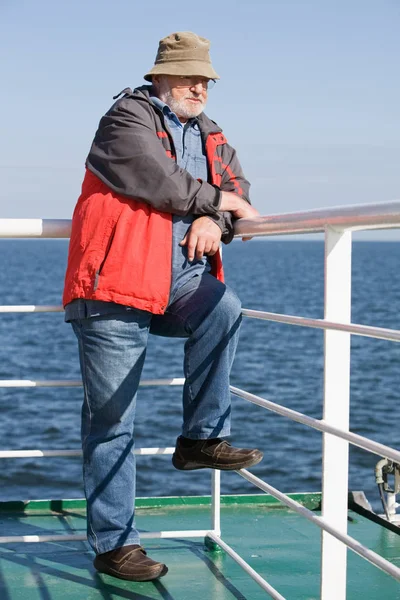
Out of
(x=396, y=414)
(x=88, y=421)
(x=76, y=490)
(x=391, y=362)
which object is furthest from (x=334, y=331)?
(x=391, y=362)

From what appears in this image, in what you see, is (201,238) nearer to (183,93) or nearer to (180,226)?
(180,226)

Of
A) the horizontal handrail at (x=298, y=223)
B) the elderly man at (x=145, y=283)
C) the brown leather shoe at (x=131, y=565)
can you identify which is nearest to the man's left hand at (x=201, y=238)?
the elderly man at (x=145, y=283)

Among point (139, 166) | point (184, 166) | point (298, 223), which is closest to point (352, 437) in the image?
point (298, 223)

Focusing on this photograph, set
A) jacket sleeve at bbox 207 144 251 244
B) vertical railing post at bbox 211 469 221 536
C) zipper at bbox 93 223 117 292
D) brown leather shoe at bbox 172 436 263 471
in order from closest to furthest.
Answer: zipper at bbox 93 223 117 292 < brown leather shoe at bbox 172 436 263 471 < jacket sleeve at bbox 207 144 251 244 < vertical railing post at bbox 211 469 221 536

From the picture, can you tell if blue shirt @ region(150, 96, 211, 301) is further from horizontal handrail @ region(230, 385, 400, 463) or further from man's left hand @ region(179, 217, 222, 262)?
horizontal handrail @ region(230, 385, 400, 463)

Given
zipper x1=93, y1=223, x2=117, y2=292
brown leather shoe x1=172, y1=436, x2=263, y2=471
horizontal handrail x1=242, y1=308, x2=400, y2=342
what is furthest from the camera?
brown leather shoe x1=172, y1=436, x2=263, y2=471

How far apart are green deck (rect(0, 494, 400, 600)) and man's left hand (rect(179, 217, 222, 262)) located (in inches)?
37.8

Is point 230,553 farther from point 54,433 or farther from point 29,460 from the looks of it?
point 54,433

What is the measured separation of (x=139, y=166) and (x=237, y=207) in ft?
1.30

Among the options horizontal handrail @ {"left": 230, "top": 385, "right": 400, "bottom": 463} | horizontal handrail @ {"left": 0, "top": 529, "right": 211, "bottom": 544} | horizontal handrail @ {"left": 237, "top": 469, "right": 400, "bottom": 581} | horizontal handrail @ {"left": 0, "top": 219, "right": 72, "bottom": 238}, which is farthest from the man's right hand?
horizontal handrail @ {"left": 0, "top": 529, "right": 211, "bottom": 544}

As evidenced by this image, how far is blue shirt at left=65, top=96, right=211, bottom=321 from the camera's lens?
276cm

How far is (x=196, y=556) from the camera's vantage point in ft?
10.6

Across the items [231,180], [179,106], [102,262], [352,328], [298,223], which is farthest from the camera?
[231,180]

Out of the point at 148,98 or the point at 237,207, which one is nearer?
the point at 148,98
